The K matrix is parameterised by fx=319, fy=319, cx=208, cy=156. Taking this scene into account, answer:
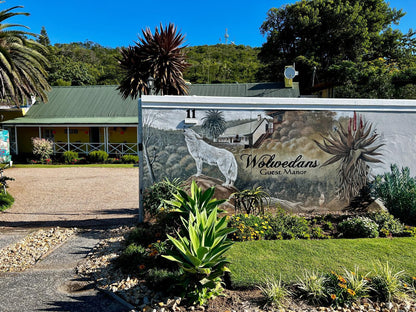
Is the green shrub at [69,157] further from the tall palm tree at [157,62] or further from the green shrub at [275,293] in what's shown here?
the green shrub at [275,293]

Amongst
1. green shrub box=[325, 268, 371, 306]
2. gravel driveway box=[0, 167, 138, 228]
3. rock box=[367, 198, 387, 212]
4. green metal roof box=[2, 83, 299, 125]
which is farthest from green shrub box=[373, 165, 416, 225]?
green metal roof box=[2, 83, 299, 125]

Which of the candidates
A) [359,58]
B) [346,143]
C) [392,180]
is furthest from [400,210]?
[359,58]

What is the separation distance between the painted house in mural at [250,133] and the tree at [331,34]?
80.3 ft

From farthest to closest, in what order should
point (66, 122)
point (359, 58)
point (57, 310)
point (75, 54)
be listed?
point (75, 54) < point (359, 58) < point (66, 122) < point (57, 310)

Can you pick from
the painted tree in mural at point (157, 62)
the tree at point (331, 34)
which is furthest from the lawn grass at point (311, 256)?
the tree at point (331, 34)

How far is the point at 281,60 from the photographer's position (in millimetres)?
33781

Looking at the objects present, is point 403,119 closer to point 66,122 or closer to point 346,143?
point 346,143

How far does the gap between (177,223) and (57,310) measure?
2.16 m

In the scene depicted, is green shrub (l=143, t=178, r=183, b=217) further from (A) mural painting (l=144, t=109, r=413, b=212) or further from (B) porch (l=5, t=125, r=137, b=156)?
(B) porch (l=5, t=125, r=137, b=156)

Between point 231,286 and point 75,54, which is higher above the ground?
point 75,54

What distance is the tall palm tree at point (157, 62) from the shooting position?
32.4ft

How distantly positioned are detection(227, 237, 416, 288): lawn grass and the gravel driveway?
3.84 m

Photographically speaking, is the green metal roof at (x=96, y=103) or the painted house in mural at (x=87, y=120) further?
the green metal roof at (x=96, y=103)

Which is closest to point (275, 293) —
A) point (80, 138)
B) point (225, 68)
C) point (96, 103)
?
point (80, 138)
